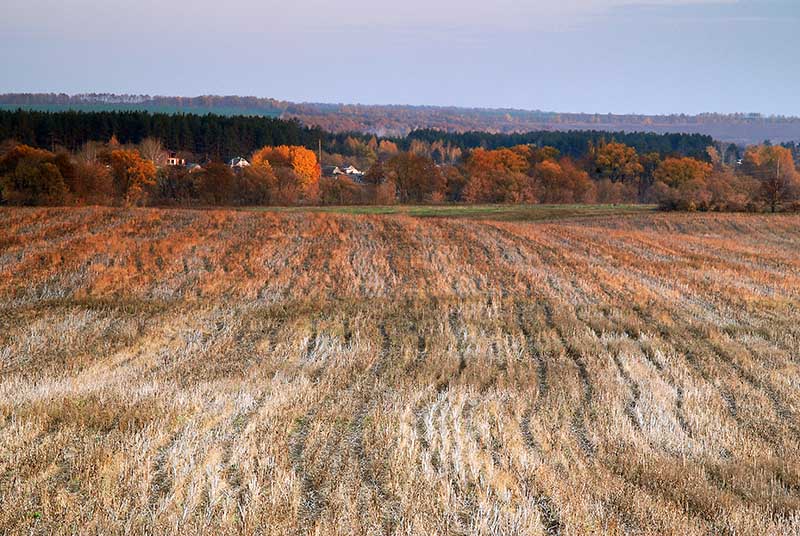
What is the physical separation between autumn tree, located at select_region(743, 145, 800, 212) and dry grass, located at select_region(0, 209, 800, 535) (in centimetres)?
3409

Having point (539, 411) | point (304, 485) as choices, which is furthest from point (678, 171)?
point (304, 485)

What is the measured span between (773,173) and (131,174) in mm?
81537

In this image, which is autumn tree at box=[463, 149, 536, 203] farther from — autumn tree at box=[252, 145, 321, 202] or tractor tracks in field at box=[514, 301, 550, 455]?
tractor tracks in field at box=[514, 301, 550, 455]

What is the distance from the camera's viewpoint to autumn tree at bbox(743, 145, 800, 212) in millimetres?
50750

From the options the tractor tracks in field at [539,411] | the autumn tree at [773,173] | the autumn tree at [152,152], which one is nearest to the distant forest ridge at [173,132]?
the autumn tree at [773,173]

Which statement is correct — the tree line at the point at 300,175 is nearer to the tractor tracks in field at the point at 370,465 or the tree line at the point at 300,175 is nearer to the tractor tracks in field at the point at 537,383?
the tractor tracks in field at the point at 537,383

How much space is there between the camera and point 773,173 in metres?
91.4

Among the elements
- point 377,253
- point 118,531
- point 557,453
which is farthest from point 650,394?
point 377,253

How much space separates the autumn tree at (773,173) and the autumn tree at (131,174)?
5780 centimetres

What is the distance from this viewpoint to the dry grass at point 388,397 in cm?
611

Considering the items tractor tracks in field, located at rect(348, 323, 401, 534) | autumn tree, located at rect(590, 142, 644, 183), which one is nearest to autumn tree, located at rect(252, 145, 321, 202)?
autumn tree, located at rect(590, 142, 644, 183)

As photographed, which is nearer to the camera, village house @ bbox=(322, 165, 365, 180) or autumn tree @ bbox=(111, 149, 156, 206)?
autumn tree @ bbox=(111, 149, 156, 206)

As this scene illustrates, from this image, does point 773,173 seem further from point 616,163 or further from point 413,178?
point 413,178

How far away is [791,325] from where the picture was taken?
1424cm
